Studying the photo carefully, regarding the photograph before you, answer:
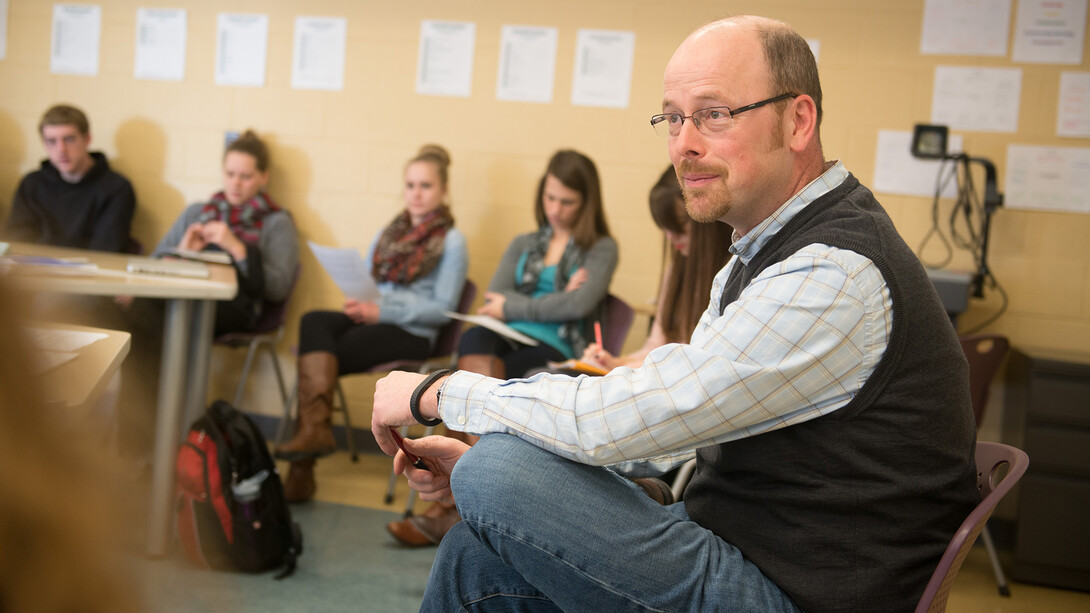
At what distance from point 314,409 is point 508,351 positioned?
0.74m

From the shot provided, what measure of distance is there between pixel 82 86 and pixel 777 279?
4221 millimetres

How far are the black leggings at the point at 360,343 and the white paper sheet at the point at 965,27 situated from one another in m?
2.36

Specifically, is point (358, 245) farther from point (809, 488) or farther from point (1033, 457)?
point (809, 488)

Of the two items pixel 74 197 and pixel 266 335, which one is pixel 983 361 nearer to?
pixel 266 335

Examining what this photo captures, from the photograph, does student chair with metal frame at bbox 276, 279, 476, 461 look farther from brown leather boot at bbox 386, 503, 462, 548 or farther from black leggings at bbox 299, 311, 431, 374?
brown leather boot at bbox 386, 503, 462, 548

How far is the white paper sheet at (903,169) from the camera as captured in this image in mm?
3496

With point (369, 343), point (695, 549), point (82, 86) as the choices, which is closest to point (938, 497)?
point (695, 549)

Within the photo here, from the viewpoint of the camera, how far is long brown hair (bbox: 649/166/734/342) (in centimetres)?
222

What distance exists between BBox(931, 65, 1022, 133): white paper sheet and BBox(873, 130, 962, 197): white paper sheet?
0.29ft

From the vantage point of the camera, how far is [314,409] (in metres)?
3.20

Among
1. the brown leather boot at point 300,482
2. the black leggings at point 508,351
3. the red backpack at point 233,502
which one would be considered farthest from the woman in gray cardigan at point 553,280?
the red backpack at point 233,502

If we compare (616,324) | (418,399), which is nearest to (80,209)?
(616,324)

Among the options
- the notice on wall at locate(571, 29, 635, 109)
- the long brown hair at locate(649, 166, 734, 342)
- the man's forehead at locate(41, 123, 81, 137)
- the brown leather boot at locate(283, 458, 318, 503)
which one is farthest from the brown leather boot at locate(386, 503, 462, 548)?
the man's forehead at locate(41, 123, 81, 137)

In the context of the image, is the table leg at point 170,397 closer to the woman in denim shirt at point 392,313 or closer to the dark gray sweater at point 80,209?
the woman in denim shirt at point 392,313
